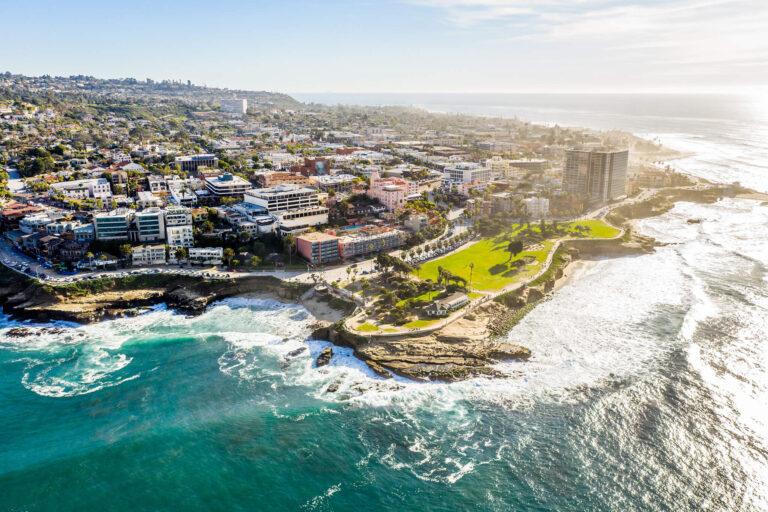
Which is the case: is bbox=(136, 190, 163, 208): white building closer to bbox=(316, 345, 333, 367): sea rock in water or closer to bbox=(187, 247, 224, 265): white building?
bbox=(187, 247, 224, 265): white building

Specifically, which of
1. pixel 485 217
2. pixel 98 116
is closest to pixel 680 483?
pixel 485 217

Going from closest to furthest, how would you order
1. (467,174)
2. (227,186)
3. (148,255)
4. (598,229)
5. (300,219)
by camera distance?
(148,255) < (300,219) < (598,229) < (227,186) < (467,174)

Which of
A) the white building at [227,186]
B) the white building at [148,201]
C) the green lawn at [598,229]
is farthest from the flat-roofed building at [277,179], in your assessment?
the green lawn at [598,229]

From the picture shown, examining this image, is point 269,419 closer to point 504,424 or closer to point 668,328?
point 504,424

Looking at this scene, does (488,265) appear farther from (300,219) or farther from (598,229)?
(300,219)

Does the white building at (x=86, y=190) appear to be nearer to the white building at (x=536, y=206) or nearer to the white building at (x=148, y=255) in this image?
the white building at (x=148, y=255)

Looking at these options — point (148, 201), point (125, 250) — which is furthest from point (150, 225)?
point (148, 201)

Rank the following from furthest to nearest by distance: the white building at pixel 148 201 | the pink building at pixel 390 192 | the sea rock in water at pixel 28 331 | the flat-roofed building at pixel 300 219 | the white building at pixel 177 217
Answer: the pink building at pixel 390 192 → the white building at pixel 148 201 → the flat-roofed building at pixel 300 219 → the white building at pixel 177 217 → the sea rock in water at pixel 28 331

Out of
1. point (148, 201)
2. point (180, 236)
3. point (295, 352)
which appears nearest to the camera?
point (295, 352)
